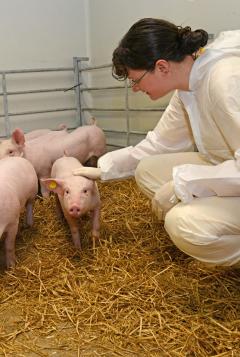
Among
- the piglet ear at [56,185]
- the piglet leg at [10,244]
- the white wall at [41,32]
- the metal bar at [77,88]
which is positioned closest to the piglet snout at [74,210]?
the piglet ear at [56,185]

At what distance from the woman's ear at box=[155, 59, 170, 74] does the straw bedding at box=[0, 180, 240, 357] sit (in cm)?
82

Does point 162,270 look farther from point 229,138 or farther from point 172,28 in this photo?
point 172,28

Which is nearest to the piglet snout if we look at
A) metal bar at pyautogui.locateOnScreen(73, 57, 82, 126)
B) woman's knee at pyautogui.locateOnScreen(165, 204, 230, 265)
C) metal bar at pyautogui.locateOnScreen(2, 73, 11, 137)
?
woman's knee at pyautogui.locateOnScreen(165, 204, 230, 265)

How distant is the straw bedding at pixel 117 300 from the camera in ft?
4.74

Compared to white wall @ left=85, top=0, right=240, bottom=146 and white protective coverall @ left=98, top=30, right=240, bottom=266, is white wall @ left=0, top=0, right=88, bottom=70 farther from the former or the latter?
white protective coverall @ left=98, top=30, right=240, bottom=266

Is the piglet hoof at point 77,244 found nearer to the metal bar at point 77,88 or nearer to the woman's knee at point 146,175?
the woman's knee at point 146,175

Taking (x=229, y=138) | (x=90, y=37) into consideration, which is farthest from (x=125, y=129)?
(x=229, y=138)

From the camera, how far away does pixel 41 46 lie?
4.01 meters

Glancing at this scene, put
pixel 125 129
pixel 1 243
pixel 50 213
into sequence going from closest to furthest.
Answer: pixel 1 243 → pixel 50 213 → pixel 125 129

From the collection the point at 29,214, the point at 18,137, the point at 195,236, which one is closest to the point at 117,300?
the point at 195,236

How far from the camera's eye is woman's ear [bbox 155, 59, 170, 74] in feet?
5.07

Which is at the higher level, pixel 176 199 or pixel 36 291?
pixel 176 199

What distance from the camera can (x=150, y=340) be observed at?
57.1 inches

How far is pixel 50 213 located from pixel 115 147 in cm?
151
